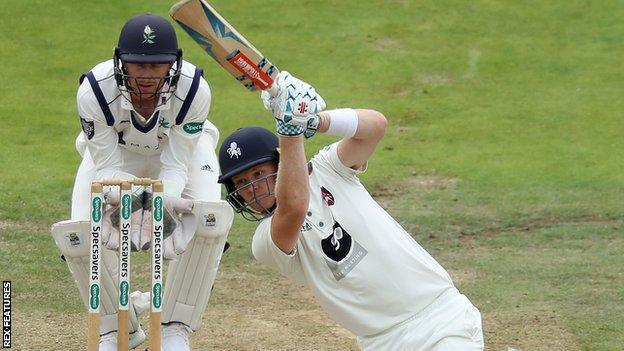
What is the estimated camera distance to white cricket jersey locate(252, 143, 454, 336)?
14.6 ft

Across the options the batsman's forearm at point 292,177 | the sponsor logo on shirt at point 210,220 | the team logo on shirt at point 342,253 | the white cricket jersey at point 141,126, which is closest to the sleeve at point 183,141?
the white cricket jersey at point 141,126

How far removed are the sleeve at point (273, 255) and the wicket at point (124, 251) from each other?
A: 521 mm

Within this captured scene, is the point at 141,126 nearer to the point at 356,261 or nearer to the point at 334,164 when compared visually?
the point at 334,164

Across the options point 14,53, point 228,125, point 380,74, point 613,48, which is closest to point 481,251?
point 228,125

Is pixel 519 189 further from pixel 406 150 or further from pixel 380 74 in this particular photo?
pixel 380 74

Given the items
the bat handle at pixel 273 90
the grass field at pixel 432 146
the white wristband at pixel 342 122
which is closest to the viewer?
the bat handle at pixel 273 90

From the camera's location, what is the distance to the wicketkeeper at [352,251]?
4.42 meters

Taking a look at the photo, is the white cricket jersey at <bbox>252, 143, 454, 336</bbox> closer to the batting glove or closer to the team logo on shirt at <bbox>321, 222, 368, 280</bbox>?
the team logo on shirt at <bbox>321, 222, 368, 280</bbox>

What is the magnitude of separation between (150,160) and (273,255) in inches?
66.8

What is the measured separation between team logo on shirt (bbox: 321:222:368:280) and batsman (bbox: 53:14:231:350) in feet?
3.57

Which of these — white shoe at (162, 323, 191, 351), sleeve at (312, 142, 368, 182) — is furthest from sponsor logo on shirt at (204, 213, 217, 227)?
sleeve at (312, 142, 368, 182)

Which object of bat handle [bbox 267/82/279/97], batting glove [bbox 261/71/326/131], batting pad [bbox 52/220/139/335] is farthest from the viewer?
batting pad [bbox 52/220/139/335]

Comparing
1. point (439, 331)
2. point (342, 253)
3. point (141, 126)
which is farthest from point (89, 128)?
point (439, 331)

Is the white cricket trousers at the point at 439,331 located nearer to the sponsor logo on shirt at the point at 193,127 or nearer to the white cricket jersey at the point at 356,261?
the white cricket jersey at the point at 356,261
